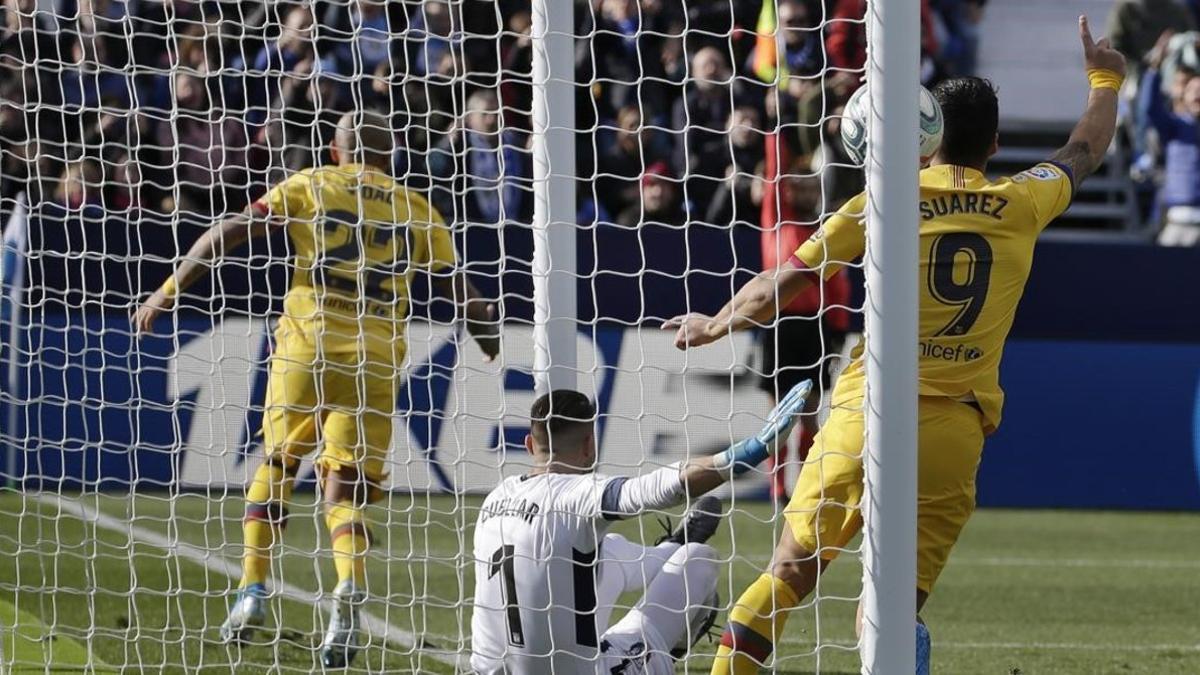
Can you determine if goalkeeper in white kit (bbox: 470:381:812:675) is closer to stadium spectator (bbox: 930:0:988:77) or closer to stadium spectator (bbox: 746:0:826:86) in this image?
stadium spectator (bbox: 746:0:826:86)

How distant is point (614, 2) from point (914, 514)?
13.4 ft

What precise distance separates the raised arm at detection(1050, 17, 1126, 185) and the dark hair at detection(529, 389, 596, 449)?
1545mm

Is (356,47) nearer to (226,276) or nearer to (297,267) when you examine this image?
(297,267)

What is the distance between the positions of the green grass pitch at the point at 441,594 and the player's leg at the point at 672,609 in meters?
0.13

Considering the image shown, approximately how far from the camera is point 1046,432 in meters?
12.1

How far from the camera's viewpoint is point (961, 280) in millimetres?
4676

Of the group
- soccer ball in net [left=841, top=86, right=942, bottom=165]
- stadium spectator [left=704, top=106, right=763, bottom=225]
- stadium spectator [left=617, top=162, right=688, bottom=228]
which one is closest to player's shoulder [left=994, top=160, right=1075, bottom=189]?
soccer ball in net [left=841, top=86, right=942, bottom=165]

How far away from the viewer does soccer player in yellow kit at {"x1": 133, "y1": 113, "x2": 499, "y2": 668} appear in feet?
21.3

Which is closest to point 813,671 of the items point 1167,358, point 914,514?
point 914,514

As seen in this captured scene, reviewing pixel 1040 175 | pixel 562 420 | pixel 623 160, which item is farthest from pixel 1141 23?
pixel 562 420

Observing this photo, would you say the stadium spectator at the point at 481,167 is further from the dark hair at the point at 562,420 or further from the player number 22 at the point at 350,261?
the dark hair at the point at 562,420

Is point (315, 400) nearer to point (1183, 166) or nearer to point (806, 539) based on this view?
point (806, 539)

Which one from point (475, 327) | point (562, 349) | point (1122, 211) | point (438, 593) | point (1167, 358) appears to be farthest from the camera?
point (1122, 211)

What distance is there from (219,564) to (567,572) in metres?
4.66
